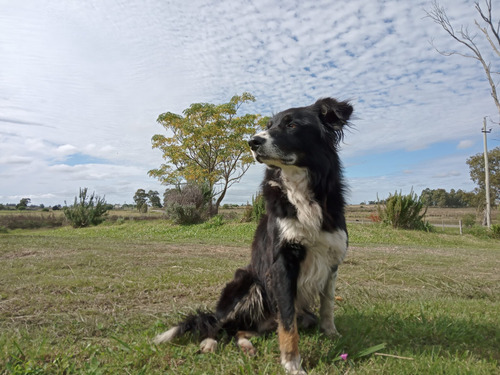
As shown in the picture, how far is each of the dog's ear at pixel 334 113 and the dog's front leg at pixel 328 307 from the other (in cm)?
126

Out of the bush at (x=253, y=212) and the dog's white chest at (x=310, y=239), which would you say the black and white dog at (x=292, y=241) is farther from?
the bush at (x=253, y=212)

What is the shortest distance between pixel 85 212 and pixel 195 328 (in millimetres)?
22321

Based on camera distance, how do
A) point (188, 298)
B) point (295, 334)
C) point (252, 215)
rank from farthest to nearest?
point (252, 215) < point (188, 298) < point (295, 334)

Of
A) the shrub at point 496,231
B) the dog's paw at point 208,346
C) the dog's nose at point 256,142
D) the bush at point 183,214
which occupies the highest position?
the dog's nose at point 256,142

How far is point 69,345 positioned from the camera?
2551 mm

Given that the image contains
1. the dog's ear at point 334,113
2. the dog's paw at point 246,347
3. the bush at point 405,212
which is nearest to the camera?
the dog's paw at point 246,347

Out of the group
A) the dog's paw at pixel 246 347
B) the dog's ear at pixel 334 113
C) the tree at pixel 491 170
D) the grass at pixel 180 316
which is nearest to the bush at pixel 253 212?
the grass at pixel 180 316

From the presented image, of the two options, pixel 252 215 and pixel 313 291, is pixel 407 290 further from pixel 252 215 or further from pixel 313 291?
pixel 252 215

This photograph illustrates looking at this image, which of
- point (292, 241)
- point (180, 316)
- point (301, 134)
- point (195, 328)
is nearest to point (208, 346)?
point (195, 328)

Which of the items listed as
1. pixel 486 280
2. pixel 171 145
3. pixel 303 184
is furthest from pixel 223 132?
pixel 303 184

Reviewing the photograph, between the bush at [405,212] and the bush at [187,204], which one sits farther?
the bush at [187,204]

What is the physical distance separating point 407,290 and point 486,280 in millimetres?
1995

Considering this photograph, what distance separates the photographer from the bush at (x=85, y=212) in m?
22.0

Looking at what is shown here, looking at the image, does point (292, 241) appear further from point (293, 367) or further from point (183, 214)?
point (183, 214)
